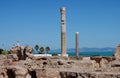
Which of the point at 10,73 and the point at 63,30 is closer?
the point at 10,73

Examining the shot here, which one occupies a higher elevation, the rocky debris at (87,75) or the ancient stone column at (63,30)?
the ancient stone column at (63,30)

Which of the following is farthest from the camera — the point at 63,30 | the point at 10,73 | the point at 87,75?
the point at 63,30

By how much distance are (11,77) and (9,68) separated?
0.31 m

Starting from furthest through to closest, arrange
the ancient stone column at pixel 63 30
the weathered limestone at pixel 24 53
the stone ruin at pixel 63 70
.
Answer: the ancient stone column at pixel 63 30 → the weathered limestone at pixel 24 53 → the stone ruin at pixel 63 70

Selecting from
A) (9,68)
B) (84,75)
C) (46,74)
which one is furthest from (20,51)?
(84,75)

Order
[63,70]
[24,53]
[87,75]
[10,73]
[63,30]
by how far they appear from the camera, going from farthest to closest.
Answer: [63,30]
[24,53]
[10,73]
[63,70]
[87,75]

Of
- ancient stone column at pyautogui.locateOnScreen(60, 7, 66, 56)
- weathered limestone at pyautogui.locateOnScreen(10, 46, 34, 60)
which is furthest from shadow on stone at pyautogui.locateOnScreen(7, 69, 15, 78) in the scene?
ancient stone column at pyautogui.locateOnScreen(60, 7, 66, 56)

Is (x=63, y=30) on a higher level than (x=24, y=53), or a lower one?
higher

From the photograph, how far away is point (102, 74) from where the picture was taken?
25.0ft

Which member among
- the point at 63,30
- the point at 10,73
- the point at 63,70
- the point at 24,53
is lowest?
the point at 10,73

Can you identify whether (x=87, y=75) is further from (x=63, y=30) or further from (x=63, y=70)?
(x=63, y=30)

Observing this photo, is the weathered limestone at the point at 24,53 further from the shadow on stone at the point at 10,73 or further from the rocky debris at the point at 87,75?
the rocky debris at the point at 87,75

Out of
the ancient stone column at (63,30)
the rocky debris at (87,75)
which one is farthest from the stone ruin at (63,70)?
the ancient stone column at (63,30)

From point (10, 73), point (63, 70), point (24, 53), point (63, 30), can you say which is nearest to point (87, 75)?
point (63, 70)
